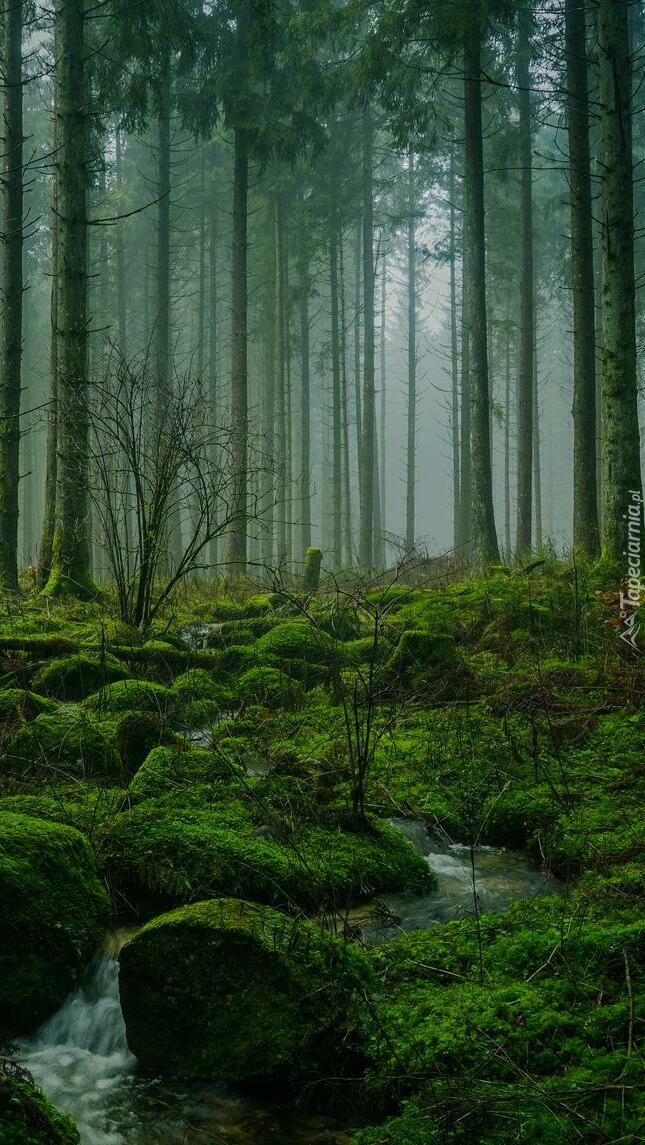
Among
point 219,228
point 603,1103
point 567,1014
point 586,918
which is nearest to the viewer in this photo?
point 603,1103

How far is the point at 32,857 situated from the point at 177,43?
1540 centimetres

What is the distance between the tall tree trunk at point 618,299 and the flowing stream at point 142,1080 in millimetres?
5774

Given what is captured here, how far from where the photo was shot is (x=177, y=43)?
48.1ft

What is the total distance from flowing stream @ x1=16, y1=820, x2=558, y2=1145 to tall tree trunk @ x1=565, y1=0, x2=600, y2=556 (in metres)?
9.14

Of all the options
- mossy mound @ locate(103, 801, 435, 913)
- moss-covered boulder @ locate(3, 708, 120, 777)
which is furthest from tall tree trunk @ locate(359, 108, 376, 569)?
mossy mound @ locate(103, 801, 435, 913)

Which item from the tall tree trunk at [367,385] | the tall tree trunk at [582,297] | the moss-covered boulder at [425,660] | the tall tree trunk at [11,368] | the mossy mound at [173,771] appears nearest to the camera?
the mossy mound at [173,771]

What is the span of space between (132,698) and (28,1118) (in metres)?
4.76

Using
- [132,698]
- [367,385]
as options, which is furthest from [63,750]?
[367,385]

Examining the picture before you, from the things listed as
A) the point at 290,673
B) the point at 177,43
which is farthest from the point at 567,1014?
the point at 177,43

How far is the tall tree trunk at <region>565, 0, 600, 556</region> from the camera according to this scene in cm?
1250

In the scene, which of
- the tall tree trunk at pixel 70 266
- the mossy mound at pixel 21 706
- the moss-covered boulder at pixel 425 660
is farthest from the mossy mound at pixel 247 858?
the tall tree trunk at pixel 70 266

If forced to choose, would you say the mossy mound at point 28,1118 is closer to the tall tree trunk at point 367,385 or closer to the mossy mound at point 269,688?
the mossy mound at point 269,688

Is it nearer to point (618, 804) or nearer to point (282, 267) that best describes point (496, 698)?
point (618, 804)

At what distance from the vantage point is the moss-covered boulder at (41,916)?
11.0 ft
